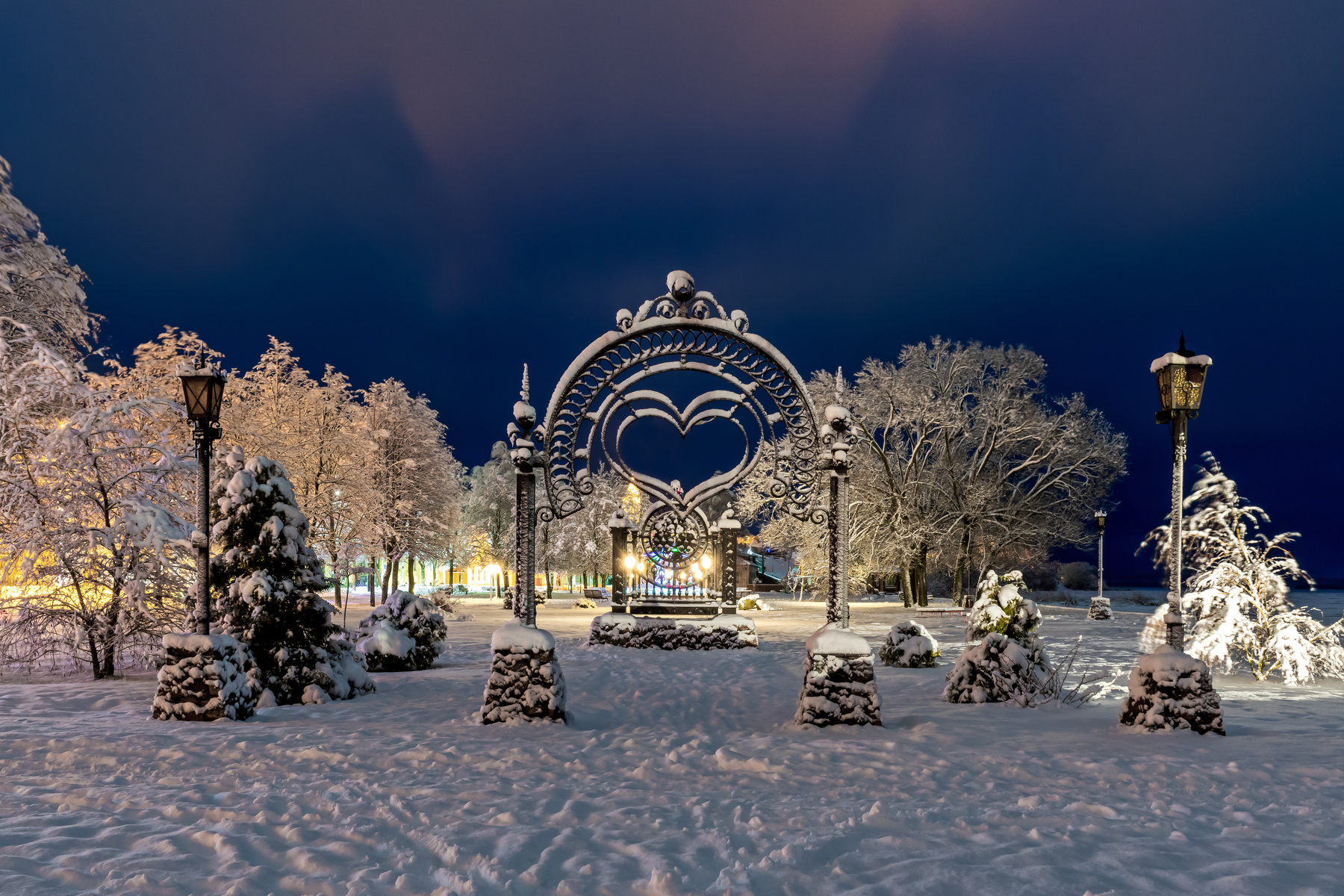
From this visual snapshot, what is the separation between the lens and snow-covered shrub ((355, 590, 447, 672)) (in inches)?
473

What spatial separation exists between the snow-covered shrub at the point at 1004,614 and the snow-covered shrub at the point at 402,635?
29.3ft

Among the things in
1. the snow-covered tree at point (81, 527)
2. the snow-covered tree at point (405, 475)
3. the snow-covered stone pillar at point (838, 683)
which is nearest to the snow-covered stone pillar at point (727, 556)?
the snow-covered stone pillar at point (838, 683)

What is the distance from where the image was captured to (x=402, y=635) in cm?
1216

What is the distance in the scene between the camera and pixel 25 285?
42.8 ft

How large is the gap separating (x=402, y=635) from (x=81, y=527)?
484 centimetres

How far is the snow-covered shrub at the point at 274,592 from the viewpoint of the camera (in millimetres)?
9102

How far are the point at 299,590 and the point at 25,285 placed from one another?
29.9ft

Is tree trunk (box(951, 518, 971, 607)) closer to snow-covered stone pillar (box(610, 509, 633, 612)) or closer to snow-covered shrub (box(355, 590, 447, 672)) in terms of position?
snow-covered stone pillar (box(610, 509, 633, 612))

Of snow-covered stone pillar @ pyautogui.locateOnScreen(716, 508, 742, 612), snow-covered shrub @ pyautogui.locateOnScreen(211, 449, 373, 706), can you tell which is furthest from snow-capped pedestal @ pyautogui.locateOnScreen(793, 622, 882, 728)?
snow-covered stone pillar @ pyautogui.locateOnScreen(716, 508, 742, 612)

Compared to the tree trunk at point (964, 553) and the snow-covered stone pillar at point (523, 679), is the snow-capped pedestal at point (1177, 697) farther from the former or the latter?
the tree trunk at point (964, 553)

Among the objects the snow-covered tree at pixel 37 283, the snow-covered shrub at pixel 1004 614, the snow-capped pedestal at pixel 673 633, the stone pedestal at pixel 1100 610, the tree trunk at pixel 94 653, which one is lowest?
the stone pedestal at pixel 1100 610

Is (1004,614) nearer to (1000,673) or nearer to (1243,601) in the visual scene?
(1000,673)

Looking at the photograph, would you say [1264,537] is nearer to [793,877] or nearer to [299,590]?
[793,877]

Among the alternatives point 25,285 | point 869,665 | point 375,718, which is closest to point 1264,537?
point 869,665
